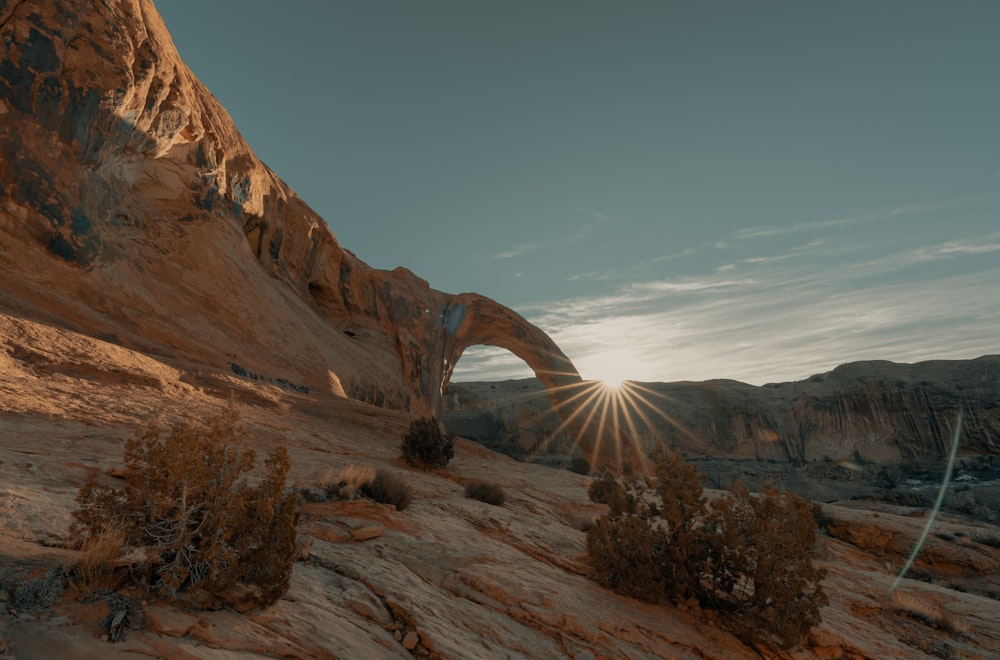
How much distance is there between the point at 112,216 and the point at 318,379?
725 cm

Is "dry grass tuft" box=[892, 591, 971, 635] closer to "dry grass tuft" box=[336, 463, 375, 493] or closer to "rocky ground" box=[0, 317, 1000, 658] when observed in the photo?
"rocky ground" box=[0, 317, 1000, 658]

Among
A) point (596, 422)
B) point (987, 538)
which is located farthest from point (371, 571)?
point (596, 422)

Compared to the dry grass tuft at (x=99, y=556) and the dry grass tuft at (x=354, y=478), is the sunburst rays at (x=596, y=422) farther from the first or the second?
the dry grass tuft at (x=99, y=556)

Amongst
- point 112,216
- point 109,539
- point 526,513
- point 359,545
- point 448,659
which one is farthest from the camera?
point 112,216

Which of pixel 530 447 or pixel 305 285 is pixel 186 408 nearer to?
pixel 305 285

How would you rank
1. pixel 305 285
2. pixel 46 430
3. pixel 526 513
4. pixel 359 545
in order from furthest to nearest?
pixel 305 285 < pixel 526 513 < pixel 46 430 < pixel 359 545

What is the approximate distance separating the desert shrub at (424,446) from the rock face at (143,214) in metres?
4.72

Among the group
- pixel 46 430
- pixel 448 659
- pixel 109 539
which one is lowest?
pixel 448 659

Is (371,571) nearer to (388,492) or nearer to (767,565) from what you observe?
(388,492)

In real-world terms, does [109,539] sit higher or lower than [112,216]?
lower

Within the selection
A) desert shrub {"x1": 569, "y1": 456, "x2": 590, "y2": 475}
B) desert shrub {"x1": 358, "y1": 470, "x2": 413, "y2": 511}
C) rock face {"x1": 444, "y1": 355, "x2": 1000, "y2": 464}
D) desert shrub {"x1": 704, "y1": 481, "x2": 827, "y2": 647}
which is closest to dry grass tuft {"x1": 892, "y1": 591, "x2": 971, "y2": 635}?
desert shrub {"x1": 704, "y1": 481, "x2": 827, "y2": 647}

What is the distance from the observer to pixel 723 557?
551 centimetres

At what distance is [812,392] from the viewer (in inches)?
1887

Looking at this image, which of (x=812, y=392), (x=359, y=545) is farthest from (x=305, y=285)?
(x=812, y=392)
